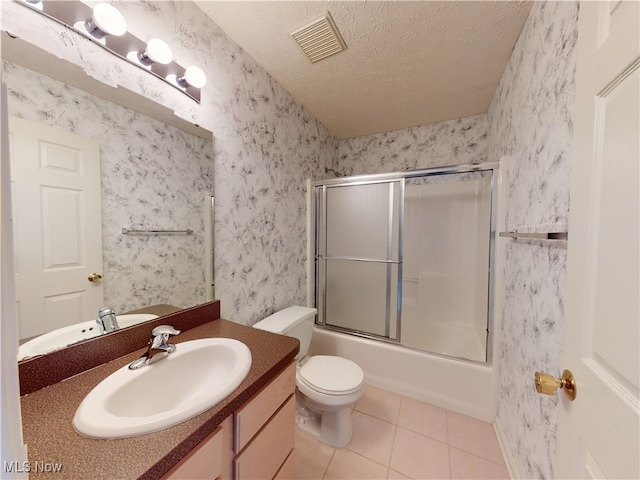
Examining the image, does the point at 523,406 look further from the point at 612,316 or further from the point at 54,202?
the point at 54,202

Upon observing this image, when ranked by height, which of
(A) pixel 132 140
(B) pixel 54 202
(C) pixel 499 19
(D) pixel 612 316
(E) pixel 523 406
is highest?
(C) pixel 499 19

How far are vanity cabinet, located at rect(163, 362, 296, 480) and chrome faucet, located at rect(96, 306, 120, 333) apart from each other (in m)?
0.56

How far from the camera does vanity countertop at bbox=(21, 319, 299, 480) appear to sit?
0.47 meters

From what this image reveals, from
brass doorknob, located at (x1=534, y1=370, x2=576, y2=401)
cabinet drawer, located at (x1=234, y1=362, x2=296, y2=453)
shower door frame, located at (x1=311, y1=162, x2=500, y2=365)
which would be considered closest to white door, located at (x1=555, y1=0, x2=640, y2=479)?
brass doorknob, located at (x1=534, y1=370, x2=576, y2=401)

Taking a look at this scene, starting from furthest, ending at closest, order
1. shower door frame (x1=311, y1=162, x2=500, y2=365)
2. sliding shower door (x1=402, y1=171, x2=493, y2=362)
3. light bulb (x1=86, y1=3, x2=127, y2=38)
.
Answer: sliding shower door (x1=402, y1=171, x2=493, y2=362), shower door frame (x1=311, y1=162, x2=500, y2=365), light bulb (x1=86, y1=3, x2=127, y2=38)

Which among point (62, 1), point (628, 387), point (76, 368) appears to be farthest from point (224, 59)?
point (628, 387)

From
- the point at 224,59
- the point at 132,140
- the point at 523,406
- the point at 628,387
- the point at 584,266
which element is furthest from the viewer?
the point at 224,59

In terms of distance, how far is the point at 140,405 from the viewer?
757 mm

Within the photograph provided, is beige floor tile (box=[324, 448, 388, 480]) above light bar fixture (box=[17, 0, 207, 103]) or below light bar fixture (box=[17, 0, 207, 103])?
below

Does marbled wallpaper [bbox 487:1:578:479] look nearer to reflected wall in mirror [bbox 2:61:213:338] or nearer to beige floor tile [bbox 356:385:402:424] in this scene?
beige floor tile [bbox 356:385:402:424]

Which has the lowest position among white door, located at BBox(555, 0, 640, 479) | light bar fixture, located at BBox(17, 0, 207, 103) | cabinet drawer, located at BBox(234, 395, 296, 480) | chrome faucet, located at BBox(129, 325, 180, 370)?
cabinet drawer, located at BBox(234, 395, 296, 480)

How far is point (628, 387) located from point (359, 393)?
1208mm

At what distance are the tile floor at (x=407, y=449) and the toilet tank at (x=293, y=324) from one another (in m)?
0.55

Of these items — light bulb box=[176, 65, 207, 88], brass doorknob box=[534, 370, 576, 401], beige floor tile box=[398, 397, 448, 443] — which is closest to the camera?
brass doorknob box=[534, 370, 576, 401]
